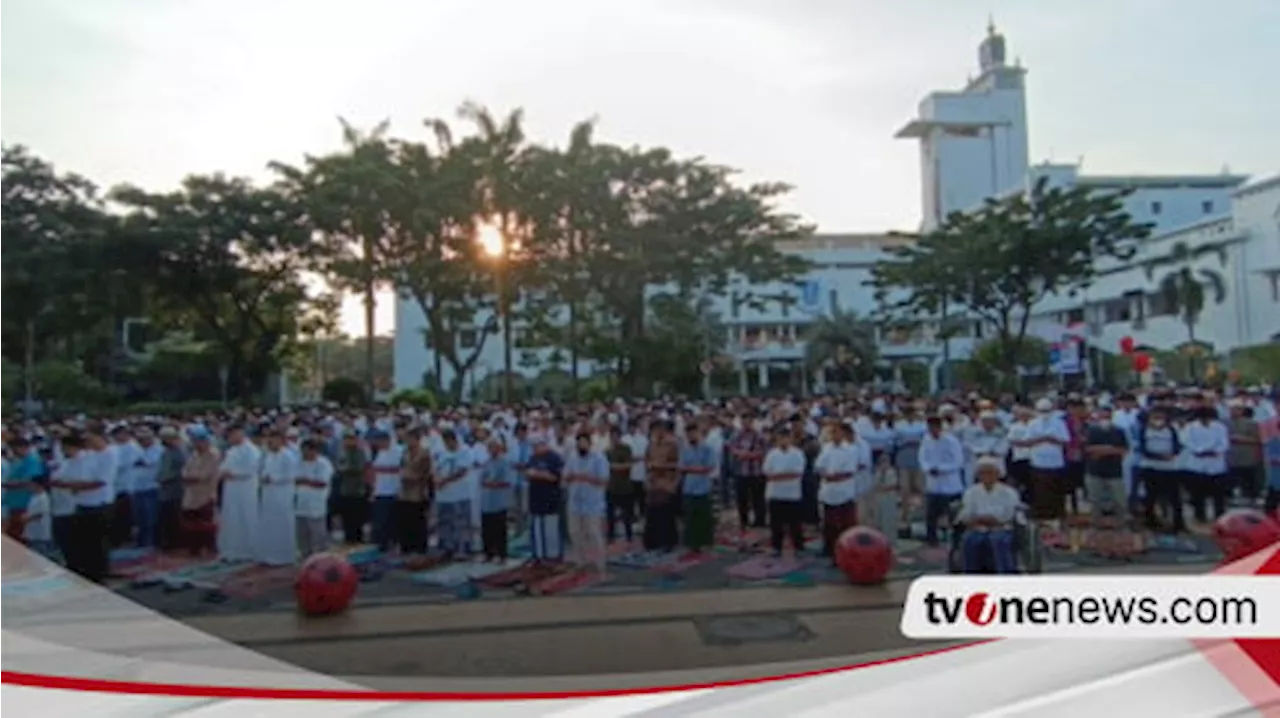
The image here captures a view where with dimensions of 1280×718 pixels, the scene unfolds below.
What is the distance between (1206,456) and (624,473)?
3.34 metres

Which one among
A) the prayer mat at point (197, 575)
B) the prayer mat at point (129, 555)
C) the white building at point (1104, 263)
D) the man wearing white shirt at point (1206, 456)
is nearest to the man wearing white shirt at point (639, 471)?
the man wearing white shirt at point (1206, 456)

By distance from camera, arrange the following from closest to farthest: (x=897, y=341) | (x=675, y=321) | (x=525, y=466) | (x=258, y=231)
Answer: (x=258, y=231) → (x=897, y=341) → (x=675, y=321) → (x=525, y=466)

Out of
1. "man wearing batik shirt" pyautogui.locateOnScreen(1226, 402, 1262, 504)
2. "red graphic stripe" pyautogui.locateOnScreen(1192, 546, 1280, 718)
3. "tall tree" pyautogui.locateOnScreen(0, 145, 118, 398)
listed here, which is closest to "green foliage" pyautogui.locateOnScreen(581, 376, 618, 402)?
"tall tree" pyautogui.locateOnScreen(0, 145, 118, 398)

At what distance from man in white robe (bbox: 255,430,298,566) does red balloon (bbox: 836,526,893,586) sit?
48.7 inches

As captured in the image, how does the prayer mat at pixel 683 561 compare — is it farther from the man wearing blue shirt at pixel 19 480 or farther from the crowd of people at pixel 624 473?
the man wearing blue shirt at pixel 19 480

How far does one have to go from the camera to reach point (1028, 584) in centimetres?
140

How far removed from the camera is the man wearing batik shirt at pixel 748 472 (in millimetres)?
6250

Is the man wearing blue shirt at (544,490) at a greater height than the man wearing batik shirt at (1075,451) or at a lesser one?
lesser

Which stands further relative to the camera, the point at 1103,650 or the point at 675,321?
the point at 675,321

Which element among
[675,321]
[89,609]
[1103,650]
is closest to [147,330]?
[89,609]

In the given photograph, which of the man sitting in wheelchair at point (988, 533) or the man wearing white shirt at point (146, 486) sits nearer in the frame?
the man sitting in wheelchair at point (988, 533)

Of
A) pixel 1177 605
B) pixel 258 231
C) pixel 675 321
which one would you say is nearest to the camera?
pixel 1177 605

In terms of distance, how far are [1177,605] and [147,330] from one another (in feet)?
5.34

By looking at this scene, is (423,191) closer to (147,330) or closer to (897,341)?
(147,330)
